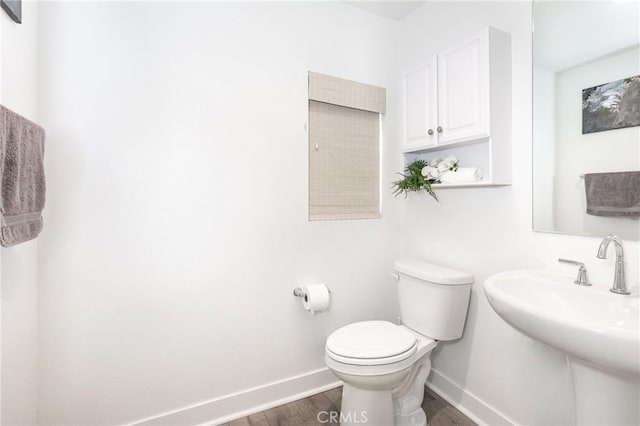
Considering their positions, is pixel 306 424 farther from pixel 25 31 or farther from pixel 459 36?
pixel 459 36

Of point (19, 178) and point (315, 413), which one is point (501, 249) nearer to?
point (315, 413)

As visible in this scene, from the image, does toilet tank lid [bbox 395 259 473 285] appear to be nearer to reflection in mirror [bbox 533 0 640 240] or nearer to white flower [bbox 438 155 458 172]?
reflection in mirror [bbox 533 0 640 240]

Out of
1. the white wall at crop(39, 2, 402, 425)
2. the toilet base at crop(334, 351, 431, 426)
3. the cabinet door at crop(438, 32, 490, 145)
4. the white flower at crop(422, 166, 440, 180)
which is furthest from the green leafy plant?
the toilet base at crop(334, 351, 431, 426)

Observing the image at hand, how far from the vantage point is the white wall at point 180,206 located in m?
1.33

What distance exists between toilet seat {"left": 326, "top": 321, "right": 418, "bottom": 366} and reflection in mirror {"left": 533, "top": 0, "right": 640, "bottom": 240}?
82 cm

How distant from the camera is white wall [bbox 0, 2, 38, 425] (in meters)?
1.03

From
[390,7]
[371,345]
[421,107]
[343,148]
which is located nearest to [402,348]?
[371,345]

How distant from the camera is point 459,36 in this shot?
173 cm

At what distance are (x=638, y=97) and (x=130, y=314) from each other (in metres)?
2.27

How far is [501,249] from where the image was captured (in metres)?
1.54

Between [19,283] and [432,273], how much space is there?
5.91 ft

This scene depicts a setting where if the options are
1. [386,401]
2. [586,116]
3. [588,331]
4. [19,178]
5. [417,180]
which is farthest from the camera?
[417,180]

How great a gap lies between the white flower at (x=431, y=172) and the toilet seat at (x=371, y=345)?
0.87 metres

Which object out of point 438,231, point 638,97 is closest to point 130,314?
point 438,231
